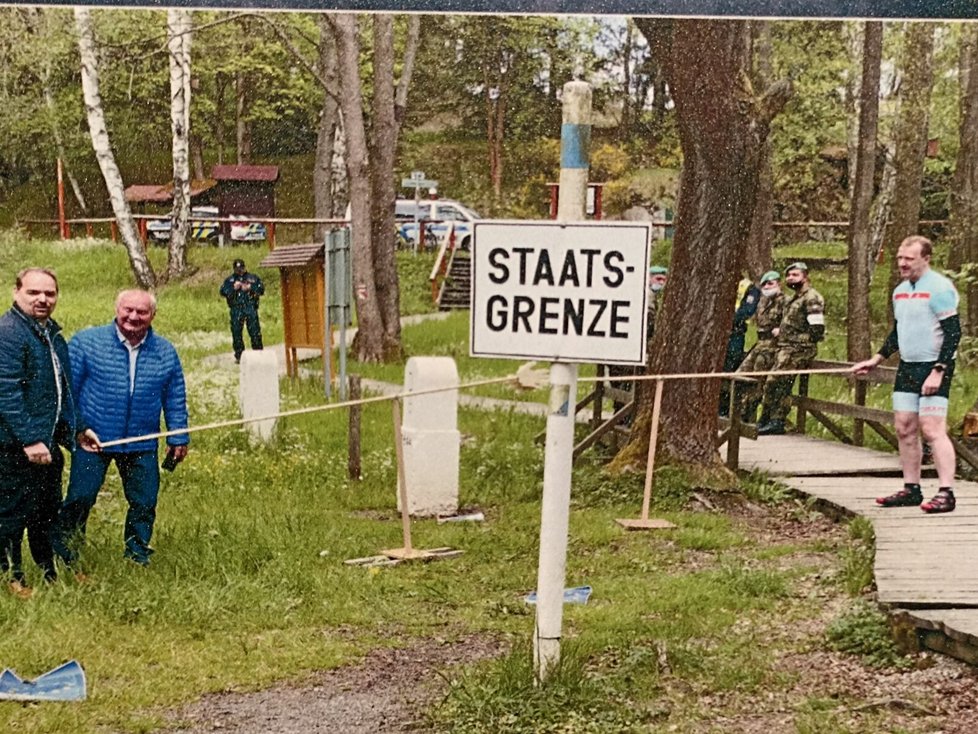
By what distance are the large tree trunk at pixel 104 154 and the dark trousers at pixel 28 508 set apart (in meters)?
0.65

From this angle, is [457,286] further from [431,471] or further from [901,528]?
[901,528]

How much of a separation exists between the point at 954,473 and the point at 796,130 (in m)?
1.32

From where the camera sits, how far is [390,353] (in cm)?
454

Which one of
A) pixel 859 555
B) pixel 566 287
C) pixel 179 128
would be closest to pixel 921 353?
pixel 859 555

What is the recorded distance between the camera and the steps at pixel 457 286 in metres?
3.98

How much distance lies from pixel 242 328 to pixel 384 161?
741 mm

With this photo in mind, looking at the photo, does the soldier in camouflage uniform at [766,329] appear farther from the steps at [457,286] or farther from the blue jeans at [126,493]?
the blue jeans at [126,493]

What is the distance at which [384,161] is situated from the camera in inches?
167

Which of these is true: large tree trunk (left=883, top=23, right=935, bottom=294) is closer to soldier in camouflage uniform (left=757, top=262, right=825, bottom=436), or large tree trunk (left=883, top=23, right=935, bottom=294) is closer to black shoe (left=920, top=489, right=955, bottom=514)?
soldier in camouflage uniform (left=757, top=262, right=825, bottom=436)

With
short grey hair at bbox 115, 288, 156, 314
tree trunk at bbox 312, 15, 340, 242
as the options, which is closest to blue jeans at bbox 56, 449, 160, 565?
short grey hair at bbox 115, 288, 156, 314

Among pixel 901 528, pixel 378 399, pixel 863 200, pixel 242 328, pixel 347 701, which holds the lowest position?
pixel 347 701

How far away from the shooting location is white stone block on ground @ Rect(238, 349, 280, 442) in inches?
167

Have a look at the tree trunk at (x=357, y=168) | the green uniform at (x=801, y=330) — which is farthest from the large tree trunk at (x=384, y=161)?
the green uniform at (x=801, y=330)

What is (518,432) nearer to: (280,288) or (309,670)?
(280,288)
